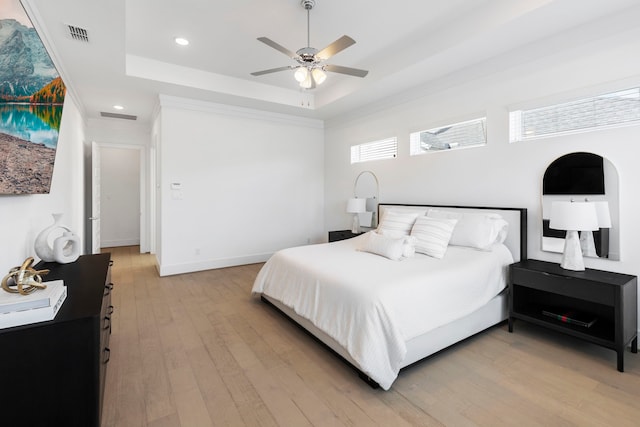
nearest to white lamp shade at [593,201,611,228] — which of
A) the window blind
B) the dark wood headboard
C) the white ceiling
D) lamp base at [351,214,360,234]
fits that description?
the dark wood headboard

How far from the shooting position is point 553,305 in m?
2.86

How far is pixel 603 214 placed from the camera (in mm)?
2580

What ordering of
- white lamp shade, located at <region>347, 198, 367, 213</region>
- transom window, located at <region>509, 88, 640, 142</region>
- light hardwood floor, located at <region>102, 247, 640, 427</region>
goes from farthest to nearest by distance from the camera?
white lamp shade, located at <region>347, 198, 367, 213</region> → transom window, located at <region>509, 88, 640, 142</region> → light hardwood floor, located at <region>102, 247, 640, 427</region>

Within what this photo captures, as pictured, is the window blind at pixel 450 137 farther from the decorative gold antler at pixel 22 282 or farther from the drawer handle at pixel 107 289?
the decorative gold antler at pixel 22 282

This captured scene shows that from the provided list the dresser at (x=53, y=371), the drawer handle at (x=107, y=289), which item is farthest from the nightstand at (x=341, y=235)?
the dresser at (x=53, y=371)

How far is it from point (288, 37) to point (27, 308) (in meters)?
3.24

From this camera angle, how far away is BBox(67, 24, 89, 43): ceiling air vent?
2.68m

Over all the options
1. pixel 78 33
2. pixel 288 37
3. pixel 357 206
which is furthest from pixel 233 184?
pixel 78 33

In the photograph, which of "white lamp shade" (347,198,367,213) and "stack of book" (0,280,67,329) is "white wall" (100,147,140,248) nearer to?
"white lamp shade" (347,198,367,213)

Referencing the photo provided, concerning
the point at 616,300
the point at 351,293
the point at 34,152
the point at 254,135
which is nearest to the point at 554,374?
the point at 616,300

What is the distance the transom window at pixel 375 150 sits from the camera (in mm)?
4668

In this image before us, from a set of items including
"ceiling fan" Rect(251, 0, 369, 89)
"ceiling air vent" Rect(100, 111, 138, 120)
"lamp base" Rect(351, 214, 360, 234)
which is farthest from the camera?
"ceiling air vent" Rect(100, 111, 138, 120)

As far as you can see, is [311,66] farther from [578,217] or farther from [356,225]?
[356,225]

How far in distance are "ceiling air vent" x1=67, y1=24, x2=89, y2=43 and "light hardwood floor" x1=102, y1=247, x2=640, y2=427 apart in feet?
8.92
